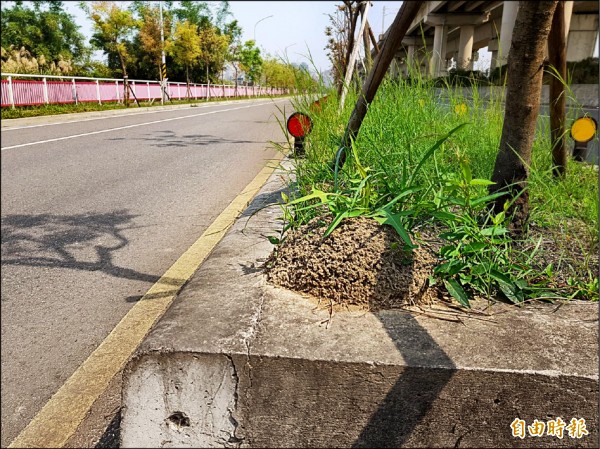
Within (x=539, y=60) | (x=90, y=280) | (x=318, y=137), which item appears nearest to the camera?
(x=539, y=60)

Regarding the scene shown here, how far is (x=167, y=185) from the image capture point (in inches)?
203

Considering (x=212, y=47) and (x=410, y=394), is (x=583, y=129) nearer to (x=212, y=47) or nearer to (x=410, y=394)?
(x=410, y=394)

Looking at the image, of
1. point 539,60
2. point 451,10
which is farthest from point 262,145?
point 451,10

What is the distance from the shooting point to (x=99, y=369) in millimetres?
1771

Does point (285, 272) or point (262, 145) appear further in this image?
point (262, 145)

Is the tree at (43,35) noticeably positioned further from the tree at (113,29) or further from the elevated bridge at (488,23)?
the elevated bridge at (488,23)

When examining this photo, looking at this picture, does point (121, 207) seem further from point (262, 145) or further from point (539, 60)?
point (262, 145)

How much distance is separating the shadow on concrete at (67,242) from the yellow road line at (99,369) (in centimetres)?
13

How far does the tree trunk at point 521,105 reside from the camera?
1898mm

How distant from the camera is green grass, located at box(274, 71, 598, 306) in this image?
1706mm

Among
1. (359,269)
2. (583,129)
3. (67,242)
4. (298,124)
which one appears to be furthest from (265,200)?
(583,129)

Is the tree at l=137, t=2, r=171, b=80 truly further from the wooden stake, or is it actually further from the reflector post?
the reflector post

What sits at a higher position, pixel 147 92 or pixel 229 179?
pixel 147 92

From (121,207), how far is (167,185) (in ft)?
4.25
